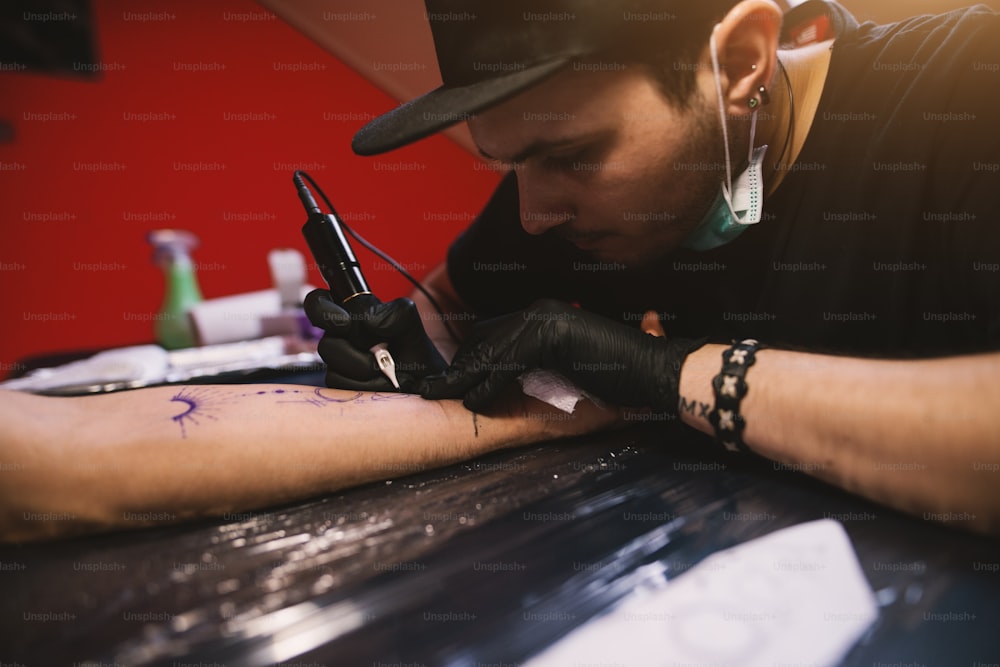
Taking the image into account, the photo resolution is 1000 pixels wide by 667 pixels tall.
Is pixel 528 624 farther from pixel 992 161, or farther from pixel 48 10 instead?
pixel 48 10

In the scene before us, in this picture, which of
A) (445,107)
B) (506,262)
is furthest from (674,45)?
(506,262)

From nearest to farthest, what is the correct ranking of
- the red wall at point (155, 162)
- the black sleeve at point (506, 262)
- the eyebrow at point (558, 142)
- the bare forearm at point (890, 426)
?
the bare forearm at point (890, 426) < the eyebrow at point (558, 142) < the black sleeve at point (506, 262) < the red wall at point (155, 162)

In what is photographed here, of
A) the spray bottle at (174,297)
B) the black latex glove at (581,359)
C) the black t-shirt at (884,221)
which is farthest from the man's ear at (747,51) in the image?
the spray bottle at (174,297)

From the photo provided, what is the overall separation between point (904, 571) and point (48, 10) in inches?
122

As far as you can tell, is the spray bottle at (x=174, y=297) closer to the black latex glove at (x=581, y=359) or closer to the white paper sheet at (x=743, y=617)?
the black latex glove at (x=581, y=359)

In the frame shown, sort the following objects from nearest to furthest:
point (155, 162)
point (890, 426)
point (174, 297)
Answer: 1. point (890, 426)
2. point (174, 297)
3. point (155, 162)

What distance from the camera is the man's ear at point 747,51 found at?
78 centimetres

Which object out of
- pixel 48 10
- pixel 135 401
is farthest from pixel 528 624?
pixel 48 10

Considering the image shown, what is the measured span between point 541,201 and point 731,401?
0.47m

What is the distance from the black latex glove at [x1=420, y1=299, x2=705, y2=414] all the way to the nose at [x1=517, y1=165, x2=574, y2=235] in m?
0.21

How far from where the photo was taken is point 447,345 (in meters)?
1.40

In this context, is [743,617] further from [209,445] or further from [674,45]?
[674,45]

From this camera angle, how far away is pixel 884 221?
85 centimetres

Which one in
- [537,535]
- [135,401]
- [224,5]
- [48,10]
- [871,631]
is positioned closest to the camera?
[871,631]
